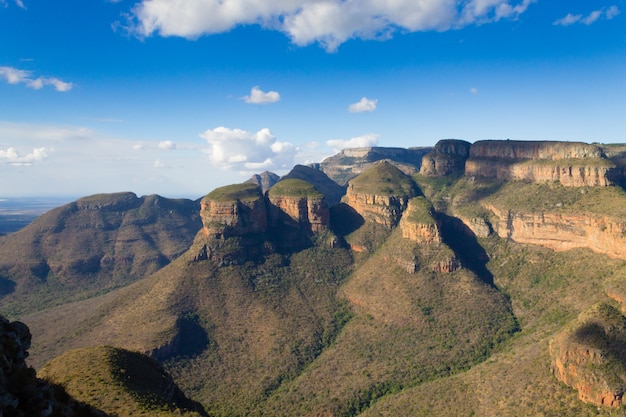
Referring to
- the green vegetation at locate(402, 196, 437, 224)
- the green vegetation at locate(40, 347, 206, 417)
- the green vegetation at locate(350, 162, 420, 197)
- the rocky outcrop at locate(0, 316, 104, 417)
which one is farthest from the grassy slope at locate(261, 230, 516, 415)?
the rocky outcrop at locate(0, 316, 104, 417)

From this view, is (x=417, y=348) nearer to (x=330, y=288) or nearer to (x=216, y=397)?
(x=330, y=288)

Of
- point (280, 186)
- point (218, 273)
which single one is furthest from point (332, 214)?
point (218, 273)

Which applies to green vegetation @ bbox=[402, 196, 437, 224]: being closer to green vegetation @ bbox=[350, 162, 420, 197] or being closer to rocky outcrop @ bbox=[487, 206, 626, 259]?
green vegetation @ bbox=[350, 162, 420, 197]

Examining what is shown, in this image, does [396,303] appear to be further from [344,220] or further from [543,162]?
[543,162]

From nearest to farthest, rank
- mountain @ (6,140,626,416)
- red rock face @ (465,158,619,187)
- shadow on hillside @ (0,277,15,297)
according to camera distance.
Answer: mountain @ (6,140,626,416) → red rock face @ (465,158,619,187) → shadow on hillside @ (0,277,15,297)

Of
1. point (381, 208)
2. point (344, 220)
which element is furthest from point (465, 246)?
point (344, 220)

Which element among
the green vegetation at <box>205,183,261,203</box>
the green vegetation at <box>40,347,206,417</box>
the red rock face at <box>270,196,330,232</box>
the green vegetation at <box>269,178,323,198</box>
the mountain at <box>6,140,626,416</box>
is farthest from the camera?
the green vegetation at <box>269,178,323,198</box>
